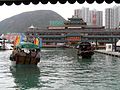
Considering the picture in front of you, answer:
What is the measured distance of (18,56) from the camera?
41.2 metres

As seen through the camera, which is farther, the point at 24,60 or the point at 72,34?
the point at 72,34

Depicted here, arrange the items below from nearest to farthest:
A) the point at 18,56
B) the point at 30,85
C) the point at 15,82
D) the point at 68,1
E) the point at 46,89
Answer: the point at 68,1 < the point at 46,89 < the point at 30,85 < the point at 15,82 < the point at 18,56

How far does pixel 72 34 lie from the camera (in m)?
149

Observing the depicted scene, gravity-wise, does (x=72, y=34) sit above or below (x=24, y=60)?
above

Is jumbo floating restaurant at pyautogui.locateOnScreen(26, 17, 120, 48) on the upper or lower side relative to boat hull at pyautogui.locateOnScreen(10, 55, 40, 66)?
upper

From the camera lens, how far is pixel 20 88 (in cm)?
2338

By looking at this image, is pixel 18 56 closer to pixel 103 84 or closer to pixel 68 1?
pixel 103 84

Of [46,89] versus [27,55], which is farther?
[27,55]

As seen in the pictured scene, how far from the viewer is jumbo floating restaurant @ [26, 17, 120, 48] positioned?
5743 inches

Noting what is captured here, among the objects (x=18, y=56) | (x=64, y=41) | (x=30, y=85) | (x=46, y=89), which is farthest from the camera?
(x=64, y=41)

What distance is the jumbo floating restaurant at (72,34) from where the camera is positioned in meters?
146

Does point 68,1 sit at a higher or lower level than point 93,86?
higher

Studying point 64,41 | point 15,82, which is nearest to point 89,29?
point 64,41

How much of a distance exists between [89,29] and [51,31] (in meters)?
18.5
